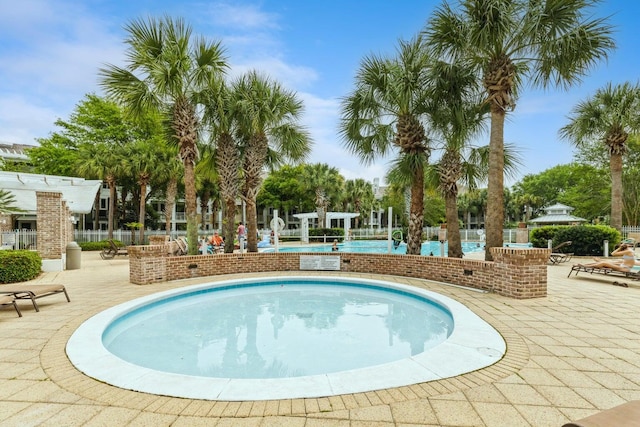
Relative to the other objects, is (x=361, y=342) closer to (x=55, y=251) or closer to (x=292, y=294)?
(x=292, y=294)

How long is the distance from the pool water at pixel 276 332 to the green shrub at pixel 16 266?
5157 mm

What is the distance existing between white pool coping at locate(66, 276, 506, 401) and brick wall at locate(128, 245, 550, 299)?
9.19 ft

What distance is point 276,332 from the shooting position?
568 cm

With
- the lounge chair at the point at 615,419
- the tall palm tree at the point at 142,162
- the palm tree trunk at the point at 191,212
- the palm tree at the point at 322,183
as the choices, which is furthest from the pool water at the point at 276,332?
the palm tree at the point at 322,183

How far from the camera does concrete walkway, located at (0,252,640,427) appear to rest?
99.4 inches

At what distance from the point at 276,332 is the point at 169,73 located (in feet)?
26.5

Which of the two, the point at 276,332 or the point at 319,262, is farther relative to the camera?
the point at 319,262

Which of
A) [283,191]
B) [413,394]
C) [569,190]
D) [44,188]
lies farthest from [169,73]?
[569,190]

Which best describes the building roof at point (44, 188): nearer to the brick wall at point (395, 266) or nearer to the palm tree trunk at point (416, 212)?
the brick wall at point (395, 266)

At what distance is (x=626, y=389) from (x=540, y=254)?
4154 millimetres

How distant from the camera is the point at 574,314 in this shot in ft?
18.0

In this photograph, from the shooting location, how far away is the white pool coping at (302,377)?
2957 millimetres

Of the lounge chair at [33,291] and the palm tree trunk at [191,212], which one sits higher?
the palm tree trunk at [191,212]

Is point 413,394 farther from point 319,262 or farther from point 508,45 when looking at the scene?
point 508,45
